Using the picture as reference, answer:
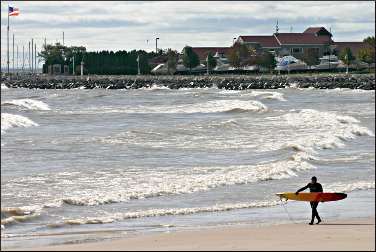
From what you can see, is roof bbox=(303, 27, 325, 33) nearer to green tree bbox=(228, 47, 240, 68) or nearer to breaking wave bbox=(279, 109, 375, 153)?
green tree bbox=(228, 47, 240, 68)

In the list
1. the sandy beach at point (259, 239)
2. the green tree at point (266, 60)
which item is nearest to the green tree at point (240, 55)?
the green tree at point (266, 60)

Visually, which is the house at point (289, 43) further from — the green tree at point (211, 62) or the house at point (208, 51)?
the green tree at point (211, 62)

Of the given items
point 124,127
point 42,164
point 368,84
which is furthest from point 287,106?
point 42,164

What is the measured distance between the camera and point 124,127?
39.5 m

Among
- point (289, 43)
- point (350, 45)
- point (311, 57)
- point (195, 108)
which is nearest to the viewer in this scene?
point (195, 108)

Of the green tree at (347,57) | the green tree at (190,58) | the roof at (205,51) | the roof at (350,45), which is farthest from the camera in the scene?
the roof at (350,45)

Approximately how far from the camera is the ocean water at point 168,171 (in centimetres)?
1586

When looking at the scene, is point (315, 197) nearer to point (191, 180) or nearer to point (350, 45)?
point (191, 180)

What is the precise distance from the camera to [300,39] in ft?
423

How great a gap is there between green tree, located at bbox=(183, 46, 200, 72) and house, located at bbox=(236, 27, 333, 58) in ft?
26.4

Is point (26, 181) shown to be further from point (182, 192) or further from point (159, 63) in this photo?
point (159, 63)

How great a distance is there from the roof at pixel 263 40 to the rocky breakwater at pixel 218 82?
2804 centimetres

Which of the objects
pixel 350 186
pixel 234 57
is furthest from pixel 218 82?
pixel 350 186

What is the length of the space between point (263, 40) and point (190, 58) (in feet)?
44.8
